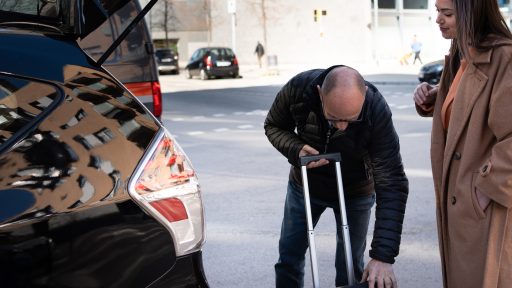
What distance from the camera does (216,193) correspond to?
25.6 ft

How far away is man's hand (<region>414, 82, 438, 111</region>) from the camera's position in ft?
10.3

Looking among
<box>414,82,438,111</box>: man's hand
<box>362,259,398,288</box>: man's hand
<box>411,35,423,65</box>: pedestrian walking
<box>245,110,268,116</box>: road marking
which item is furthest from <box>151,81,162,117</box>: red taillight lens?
<box>411,35,423,65</box>: pedestrian walking

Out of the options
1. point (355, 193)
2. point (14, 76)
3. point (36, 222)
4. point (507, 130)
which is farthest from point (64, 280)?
point (355, 193)

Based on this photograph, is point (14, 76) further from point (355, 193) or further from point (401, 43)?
point (401, 43)

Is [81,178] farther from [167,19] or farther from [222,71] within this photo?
[167,19]

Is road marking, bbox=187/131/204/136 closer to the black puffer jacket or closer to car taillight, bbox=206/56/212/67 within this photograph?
the black puffer jacket

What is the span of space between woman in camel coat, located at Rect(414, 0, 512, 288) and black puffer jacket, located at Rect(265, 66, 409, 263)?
0.81 ft

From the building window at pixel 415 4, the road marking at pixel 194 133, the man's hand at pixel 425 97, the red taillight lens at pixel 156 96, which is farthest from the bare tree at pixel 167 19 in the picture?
the man's hand at pixel 425 97

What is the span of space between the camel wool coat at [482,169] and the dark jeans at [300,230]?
2.50ft

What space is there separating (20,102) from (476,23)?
164 centimetres

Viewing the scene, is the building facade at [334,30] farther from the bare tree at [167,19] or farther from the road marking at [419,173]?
the road marking at [419,173]

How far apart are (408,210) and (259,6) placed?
43432mm

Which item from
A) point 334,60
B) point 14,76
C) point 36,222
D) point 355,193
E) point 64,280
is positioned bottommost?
point 334,60

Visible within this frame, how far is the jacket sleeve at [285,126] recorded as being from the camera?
10.6ft
